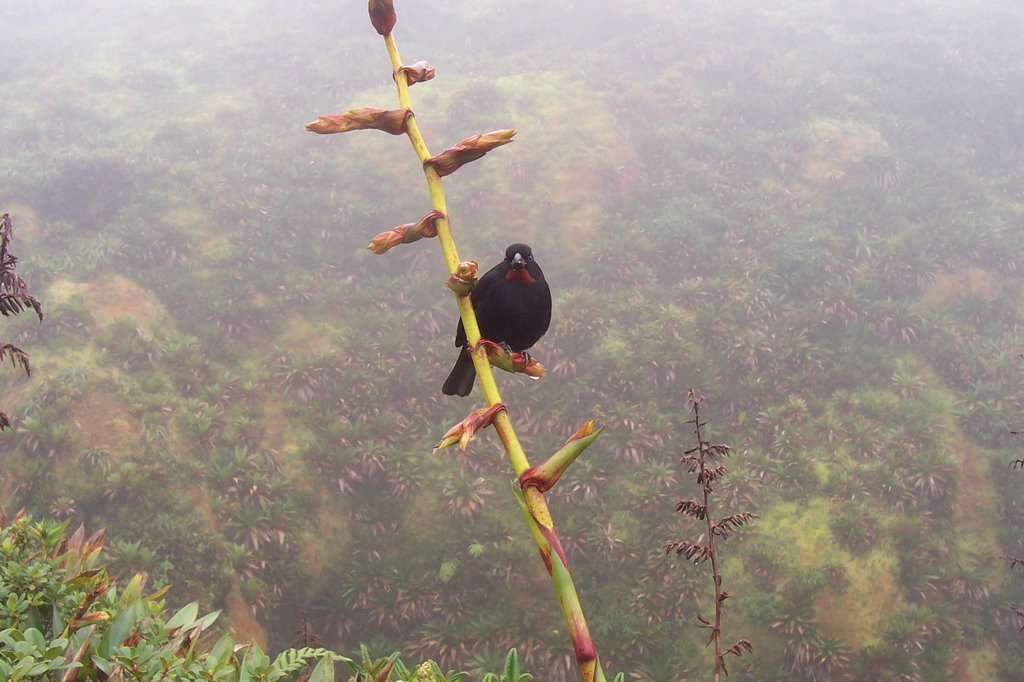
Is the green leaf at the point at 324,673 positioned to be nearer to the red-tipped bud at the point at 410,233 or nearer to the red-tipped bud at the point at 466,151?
the red-tipped bud at the point at 410,233

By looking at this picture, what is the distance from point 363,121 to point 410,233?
192mm

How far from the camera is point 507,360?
1130 millimetres

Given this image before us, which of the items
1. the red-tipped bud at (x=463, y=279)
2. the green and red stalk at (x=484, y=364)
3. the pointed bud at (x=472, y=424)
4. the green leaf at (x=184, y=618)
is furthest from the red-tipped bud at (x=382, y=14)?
the green leaf at (x=184, y=618)

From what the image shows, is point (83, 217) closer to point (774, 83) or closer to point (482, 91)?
point (482, 91)

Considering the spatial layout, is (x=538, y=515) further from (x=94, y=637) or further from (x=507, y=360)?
(x=94, y=637)

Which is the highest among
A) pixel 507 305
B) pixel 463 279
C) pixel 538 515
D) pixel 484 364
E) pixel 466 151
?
pixel 466 151

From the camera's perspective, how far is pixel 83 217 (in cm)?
1214

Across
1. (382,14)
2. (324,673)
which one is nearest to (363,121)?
(382,14)

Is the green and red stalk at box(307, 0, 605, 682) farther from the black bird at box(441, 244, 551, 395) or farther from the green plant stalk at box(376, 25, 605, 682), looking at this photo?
the black bird at box(441, 244, 551, 395)

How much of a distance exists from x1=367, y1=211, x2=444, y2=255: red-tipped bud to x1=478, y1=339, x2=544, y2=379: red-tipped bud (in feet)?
0.60

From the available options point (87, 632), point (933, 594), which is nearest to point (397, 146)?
point (933, 594)

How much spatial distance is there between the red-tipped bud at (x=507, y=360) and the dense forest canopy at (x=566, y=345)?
6.67 metres

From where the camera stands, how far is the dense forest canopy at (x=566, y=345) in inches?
299

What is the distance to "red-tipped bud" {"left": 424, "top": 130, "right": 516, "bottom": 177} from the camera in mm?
1032
